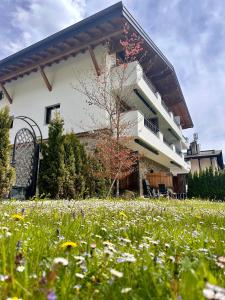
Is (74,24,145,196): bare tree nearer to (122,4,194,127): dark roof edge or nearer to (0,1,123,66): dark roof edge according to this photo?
(122,4,194,127): dark roof edge

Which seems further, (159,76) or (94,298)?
(159,76)

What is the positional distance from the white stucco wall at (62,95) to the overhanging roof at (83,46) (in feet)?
2.42

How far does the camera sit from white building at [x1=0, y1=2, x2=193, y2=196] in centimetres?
1650

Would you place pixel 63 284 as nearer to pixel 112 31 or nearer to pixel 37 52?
pixel 112 31

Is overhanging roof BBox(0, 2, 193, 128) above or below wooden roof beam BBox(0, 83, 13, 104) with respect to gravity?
above

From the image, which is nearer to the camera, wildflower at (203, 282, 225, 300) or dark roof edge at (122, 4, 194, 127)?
wildflower at (203, 282, 225, 300)

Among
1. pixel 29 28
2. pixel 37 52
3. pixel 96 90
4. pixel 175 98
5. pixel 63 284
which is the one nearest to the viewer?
pixel 63 284

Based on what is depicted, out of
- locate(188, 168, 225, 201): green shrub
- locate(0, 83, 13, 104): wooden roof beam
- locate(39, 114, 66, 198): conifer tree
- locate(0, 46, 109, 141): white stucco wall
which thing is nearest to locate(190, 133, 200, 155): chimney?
locate(188, 168, 225, 201): green shrub

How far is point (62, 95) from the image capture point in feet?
63.9

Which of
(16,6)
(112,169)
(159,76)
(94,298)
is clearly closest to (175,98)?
(159,76)

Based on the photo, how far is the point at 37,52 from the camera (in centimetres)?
1884

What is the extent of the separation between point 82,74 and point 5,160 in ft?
34.9

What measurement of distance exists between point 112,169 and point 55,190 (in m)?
3.11

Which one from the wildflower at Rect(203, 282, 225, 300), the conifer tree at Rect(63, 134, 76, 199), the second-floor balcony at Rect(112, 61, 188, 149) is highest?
the second-floor balcony at Rect(112, 61, 188, 149)
